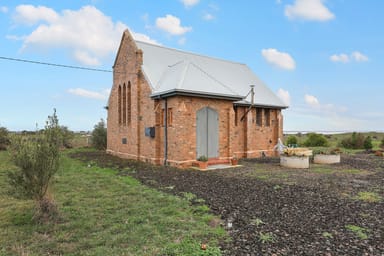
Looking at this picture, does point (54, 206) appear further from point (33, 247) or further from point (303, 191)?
point (303, 191)

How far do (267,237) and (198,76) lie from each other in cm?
1051

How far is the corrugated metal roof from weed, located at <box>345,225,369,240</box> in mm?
8722

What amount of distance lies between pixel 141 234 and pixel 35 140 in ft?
9.42

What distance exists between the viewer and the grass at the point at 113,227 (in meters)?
3.99

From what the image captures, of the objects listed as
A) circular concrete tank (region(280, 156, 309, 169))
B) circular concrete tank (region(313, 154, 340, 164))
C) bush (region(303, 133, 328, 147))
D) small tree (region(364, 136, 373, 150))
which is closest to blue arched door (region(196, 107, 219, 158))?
circular concrete tank (region(280, 156, 309, 169))

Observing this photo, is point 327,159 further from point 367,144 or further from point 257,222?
point 367,144

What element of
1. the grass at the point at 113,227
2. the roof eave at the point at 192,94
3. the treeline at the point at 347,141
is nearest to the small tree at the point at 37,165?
the grass at the point at 113,227

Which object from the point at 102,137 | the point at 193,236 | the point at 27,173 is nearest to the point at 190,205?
the point at 193,236

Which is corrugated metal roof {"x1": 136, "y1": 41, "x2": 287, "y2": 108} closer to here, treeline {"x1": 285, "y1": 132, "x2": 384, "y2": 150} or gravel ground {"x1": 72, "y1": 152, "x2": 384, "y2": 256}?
gravel ground {"x1": 72, "y1": 152, "x2": 384, "y2": 256}

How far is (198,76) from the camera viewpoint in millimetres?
13828

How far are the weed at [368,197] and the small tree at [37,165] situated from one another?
7278 millimetres

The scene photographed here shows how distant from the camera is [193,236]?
439 cm

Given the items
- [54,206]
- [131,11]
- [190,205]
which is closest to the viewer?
[54,206]

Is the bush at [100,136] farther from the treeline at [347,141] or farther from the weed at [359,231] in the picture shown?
the weed at [359,231]
